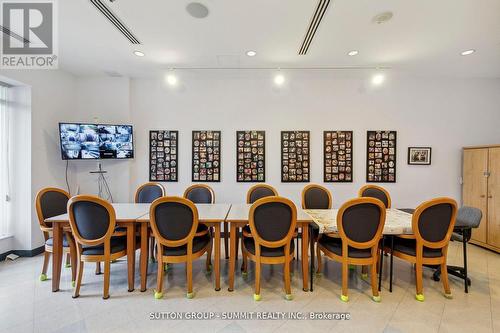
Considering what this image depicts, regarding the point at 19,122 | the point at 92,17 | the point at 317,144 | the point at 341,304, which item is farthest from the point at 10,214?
the point at 317,144

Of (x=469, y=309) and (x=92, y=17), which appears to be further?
(x=92, y=17)

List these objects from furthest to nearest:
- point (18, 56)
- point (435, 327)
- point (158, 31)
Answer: point (18, 56) < point (158, 31) < point (435, 327)

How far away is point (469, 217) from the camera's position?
2580mm

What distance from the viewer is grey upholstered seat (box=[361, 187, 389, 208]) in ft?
10.6

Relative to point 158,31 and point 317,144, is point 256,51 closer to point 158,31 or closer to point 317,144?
point 158,31

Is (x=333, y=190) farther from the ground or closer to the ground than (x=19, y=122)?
closer to the ground

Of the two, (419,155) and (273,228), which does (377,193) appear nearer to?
(419,155)

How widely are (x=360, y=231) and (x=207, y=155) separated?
293 cm

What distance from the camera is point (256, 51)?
316 cm

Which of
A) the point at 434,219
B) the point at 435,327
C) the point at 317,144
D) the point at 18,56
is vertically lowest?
the point at 435,327

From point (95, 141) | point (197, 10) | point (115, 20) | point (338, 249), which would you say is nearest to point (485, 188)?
point (338, 249)

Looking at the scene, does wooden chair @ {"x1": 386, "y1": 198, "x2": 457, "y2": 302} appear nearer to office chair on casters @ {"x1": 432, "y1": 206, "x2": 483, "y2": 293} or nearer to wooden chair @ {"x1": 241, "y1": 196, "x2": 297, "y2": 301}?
office chair on casters @ {"x1": 432, "y1": 206, "x2": 483, "y2": 293}

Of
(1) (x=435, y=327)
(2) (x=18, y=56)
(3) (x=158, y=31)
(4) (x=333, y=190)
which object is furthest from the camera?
(4) (x=333, y=190)

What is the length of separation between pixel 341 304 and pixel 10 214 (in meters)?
4.77
